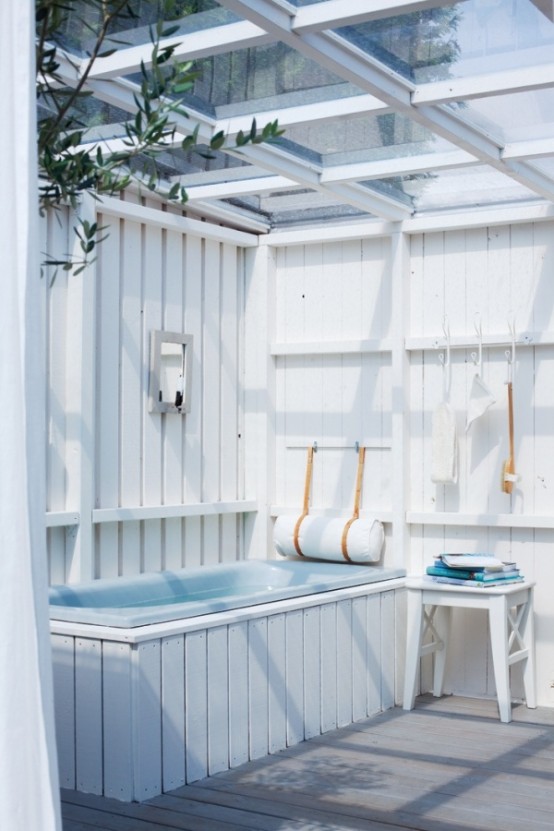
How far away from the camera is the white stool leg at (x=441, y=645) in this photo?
5.13 m

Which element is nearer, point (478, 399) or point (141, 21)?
point (141, 21)

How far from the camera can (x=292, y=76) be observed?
3574 millimetres

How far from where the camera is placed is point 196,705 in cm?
382

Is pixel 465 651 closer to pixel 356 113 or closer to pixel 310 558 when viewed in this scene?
pixel 310 558

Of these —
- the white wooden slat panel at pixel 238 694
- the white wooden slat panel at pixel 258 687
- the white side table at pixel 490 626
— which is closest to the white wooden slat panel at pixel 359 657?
the white side table at pixel 490 626

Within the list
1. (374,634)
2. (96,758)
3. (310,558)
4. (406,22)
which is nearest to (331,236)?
(310,558)

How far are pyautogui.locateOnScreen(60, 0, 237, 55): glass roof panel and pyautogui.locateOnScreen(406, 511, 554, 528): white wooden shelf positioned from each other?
277 centimetres

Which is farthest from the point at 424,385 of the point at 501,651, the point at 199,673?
the point at 199,673

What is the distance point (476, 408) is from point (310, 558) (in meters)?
1.18

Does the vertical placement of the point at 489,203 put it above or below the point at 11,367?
above

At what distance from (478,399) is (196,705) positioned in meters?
2.04

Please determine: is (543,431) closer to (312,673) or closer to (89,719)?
(312,673)

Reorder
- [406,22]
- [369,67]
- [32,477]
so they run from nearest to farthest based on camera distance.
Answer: [32,477] < [406,22] < [369,67]

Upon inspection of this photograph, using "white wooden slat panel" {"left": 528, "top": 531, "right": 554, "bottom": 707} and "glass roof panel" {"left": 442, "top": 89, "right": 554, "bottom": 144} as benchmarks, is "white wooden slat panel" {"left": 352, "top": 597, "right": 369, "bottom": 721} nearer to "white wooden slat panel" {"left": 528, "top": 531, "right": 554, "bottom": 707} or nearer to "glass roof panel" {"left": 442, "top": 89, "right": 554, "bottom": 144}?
"white wooden slat panel" {"left": 528, "top": 531, "right": 554, "bottom": 707}
